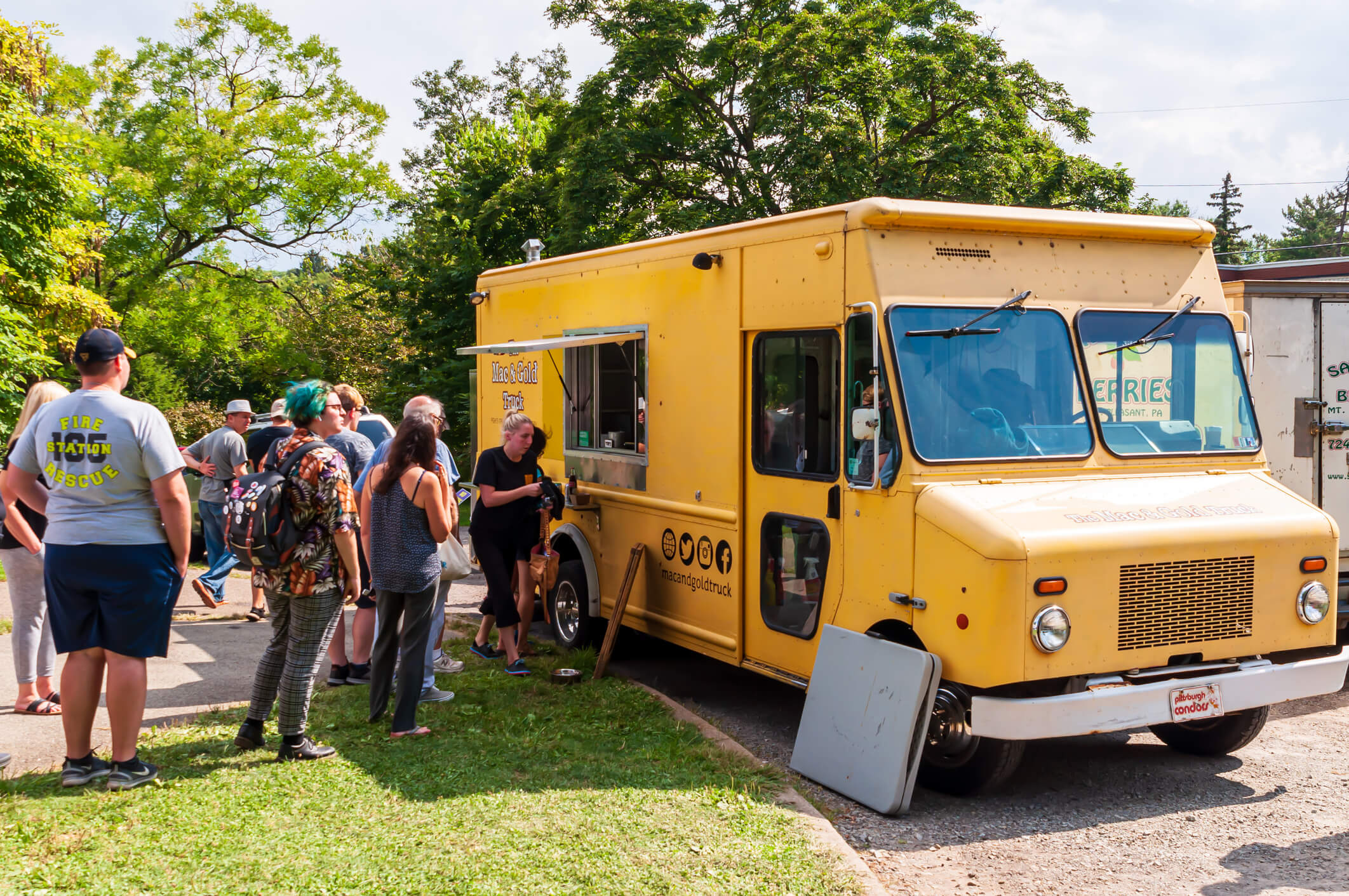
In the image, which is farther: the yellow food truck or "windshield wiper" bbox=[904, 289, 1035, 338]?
"windshield wiper" bbox=[904, 289, 1035, 338]

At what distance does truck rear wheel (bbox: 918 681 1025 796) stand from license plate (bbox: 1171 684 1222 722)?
736 millimetres

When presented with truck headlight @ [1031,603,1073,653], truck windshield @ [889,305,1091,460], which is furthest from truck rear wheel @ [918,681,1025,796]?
truck windshield @ [889,305,1091,460]

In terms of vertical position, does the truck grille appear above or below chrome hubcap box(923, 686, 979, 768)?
above

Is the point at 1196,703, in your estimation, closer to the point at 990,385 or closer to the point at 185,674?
the point at 990,385

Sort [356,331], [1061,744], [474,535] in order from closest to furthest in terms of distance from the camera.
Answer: [1061,744], [474,535], [356,331]

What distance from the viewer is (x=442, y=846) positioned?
448cm

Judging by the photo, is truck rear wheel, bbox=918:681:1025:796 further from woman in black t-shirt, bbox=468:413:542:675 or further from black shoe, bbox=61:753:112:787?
black shoe, bbox=61:753:112:787

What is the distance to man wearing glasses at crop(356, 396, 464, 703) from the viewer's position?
6.25m

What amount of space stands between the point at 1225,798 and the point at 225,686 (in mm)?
6008

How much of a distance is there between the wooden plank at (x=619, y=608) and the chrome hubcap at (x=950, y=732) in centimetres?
266

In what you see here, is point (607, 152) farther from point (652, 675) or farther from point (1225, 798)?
point (1225, 798)

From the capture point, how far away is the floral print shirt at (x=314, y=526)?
5422 millimetres

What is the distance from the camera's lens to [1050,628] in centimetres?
502

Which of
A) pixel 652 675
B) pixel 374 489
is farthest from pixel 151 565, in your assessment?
pixel 652 675
